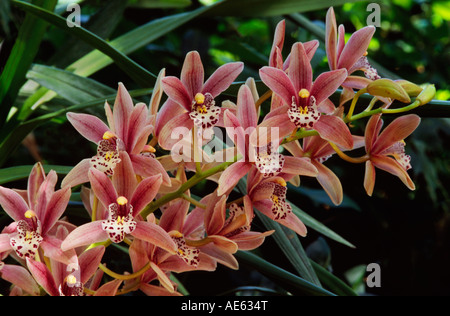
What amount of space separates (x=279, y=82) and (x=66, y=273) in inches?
12.3

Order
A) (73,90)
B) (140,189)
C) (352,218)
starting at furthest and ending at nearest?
(352,218) < (73,90) < (140,189)

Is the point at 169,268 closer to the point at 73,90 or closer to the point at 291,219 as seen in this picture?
the point at 291,219

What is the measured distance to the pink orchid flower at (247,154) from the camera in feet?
1.74

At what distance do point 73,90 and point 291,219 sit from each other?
44 cm

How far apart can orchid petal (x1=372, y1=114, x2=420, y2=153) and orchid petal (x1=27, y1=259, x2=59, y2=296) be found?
406 mm

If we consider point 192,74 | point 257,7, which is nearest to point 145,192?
point 192,74

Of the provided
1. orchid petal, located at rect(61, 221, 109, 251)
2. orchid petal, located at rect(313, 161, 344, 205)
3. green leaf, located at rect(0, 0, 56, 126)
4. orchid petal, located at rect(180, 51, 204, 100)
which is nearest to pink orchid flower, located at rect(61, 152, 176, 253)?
orchid petal, located at rect(61, 221, 109, 251)

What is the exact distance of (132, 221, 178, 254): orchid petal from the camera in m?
0.53

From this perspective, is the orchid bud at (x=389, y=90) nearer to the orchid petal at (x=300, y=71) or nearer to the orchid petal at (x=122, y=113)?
the orchid petal at (x=300, y=71)

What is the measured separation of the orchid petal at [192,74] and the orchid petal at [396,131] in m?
0.23

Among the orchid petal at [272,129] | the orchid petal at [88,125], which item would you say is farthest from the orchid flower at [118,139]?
the orchid petal at [272,129]

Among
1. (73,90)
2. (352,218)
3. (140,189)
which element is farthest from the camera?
(352,218)
